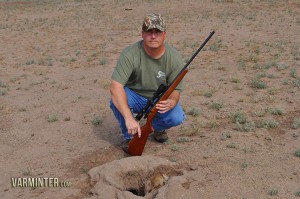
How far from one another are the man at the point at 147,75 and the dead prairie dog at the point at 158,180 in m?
0.52

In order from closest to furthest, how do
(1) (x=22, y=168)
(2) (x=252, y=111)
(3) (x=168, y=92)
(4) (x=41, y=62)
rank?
(3) (x=168, y=92)
(1) (x=22, y=168)
(2) (x=252, y=111)
(4) (x=41, y=62)

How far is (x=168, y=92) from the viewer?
432 centimetres

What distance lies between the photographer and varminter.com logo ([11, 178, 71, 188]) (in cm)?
434

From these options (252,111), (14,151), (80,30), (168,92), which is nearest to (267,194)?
(168,92)

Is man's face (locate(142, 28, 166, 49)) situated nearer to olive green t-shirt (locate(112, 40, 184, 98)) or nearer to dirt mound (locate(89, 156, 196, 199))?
olive green t-shirt (locate(112, 40, 184, 98))

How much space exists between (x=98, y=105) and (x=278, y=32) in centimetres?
869

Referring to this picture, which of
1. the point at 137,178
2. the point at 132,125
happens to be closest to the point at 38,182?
the point at 137,178

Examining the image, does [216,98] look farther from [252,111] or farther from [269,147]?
[269,147]

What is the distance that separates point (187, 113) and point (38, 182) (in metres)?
2.85

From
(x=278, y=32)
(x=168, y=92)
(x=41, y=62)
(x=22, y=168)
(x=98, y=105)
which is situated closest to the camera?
(x=168, y=92)

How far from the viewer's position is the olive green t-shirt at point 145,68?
446 cm

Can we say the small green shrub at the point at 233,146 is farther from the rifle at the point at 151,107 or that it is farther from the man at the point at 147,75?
the rifle at the point at 151,107

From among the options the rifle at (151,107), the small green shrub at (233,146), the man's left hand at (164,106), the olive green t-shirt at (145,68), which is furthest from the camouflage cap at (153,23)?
the small green shrub at (233,146)

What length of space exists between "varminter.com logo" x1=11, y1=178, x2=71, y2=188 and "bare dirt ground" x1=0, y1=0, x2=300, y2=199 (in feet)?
0.25
